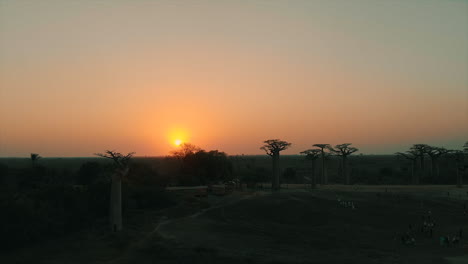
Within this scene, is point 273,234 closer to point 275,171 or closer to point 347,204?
point 347,204

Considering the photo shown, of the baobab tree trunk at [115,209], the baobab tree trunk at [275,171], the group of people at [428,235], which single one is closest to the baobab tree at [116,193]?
the baobab tree trunk at [115,209]

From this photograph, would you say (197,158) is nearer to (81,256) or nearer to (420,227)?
(420,227)

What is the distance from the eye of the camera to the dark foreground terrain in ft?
71.7

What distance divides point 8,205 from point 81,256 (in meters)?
6.94

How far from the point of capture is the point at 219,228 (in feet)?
94.5

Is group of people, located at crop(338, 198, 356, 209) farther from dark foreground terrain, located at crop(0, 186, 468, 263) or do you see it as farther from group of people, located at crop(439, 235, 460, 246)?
group of people, located at crop(439, 235, 460, 246)

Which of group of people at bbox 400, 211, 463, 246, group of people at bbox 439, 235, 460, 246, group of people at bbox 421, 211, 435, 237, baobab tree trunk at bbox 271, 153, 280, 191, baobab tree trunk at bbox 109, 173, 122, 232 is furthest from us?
baobab tree trunk at bbox 271, 153, 280, 191

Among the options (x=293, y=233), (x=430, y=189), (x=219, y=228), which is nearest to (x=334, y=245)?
(x=293, y=233)

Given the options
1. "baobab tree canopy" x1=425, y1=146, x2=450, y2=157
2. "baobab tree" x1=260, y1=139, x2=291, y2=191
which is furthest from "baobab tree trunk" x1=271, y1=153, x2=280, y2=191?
"baobab tree canopy" x1=425, y1=146, x2=450, y2=157

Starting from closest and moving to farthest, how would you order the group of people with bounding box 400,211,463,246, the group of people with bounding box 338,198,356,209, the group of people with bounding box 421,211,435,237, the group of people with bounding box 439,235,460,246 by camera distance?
the group of people with bounding box 439,235,460,246
the group of people with bounding box 400,211,463,246
the group of people with bounding box 421,211,435,237
the group of people with bounding box 338,198,356,209

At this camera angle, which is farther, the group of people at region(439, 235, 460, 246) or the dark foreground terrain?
the group of people at region(439, 235, 460, 246)

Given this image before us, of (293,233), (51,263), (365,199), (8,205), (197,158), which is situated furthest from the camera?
(197,158)

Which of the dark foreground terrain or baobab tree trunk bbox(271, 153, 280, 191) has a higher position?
baobab tree trunk bbox(271, 153, 280, 191)

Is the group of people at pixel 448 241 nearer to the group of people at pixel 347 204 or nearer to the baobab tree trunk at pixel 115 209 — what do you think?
the group of people at pixel 347 204
